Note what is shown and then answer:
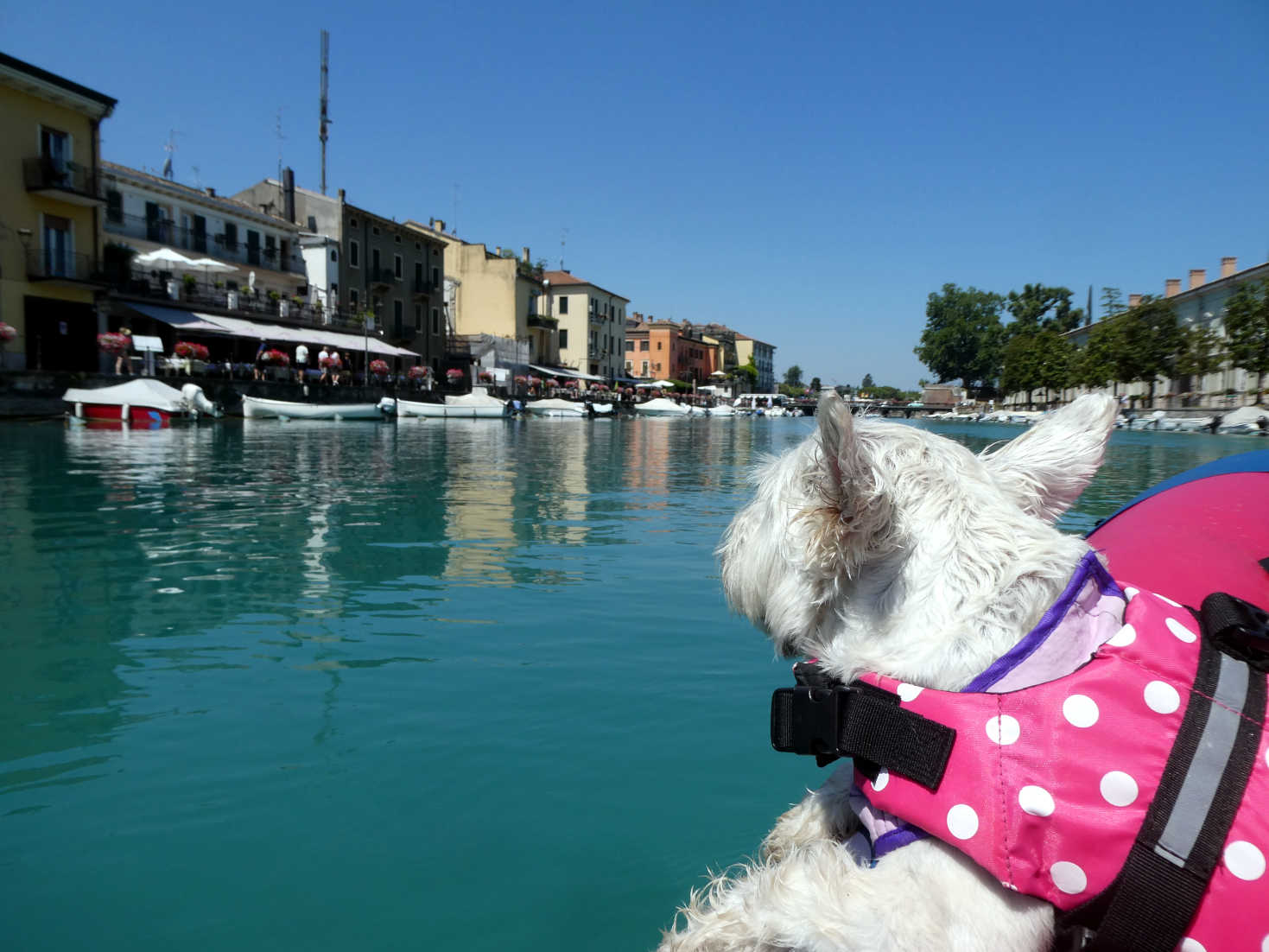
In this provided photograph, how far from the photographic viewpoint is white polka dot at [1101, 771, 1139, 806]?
144 cm

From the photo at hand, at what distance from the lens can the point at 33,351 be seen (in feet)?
101

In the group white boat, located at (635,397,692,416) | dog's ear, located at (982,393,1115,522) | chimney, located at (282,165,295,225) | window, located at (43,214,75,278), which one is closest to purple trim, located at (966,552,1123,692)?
dog's ear, located at (982,393,1115,522)

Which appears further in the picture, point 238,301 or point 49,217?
point 238,301

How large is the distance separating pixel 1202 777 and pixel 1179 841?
119 millimetres

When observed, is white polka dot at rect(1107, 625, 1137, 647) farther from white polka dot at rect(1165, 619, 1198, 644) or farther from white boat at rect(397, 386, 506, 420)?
white boat at rect(397, 386, 506, 420)

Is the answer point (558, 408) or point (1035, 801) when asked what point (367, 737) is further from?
point (558, 408)

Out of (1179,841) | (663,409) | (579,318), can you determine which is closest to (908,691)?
(1179,841)

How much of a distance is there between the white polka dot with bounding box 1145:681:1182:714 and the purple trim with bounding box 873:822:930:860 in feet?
1.57

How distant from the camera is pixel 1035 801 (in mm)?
1447

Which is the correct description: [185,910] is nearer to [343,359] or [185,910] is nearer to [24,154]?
[24,154]

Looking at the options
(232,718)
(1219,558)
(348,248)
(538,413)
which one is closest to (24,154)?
(348,248)

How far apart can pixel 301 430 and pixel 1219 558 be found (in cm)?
3007

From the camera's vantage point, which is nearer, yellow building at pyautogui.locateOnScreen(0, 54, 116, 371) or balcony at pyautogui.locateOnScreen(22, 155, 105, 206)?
yellow building at pyautogui.locateOnScreen(0, 54, 116, 371)

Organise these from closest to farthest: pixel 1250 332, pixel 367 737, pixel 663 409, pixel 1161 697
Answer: pixel 1161 697 → pixel 367 737 → pixel 1250 332 → pixel 663 409
